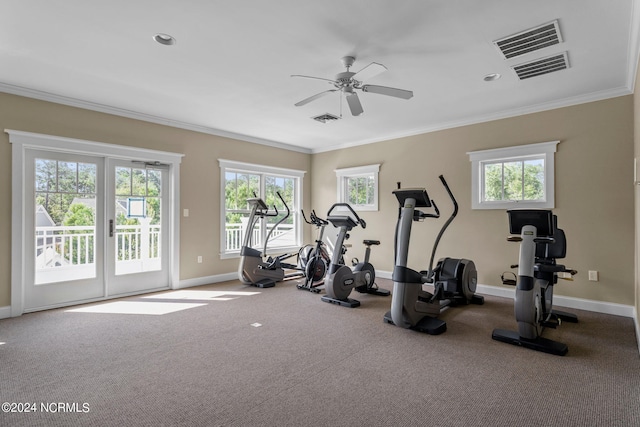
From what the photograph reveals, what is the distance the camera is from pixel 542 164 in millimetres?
4617

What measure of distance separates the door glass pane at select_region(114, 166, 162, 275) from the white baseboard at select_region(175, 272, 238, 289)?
450mm

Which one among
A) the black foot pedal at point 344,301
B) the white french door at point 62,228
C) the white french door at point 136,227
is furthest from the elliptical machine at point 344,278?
the white french door at point 62,228

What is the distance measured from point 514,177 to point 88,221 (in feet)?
19.2

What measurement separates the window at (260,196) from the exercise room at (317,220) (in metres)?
0.07

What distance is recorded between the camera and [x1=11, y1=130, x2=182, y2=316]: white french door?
159 inches

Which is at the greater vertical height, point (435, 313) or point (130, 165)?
point (130, 165)

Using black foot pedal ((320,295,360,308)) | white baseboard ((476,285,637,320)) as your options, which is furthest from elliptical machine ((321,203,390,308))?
white baseboard ((476,285,637,320))

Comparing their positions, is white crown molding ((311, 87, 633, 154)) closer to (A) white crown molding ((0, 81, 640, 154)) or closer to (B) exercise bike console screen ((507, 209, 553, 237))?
Result: (A) white crown molding ((0, 81, 640, 154))

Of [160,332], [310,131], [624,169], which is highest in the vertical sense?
[310,131]

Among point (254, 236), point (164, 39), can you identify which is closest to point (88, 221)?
point (254, 236)

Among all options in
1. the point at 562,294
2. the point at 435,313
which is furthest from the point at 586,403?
the point at 562,294

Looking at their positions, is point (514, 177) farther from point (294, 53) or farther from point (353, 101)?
point (294, 53)

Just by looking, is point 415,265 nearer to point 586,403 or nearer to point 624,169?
point 624,169

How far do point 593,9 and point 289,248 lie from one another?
5718 millimetres
